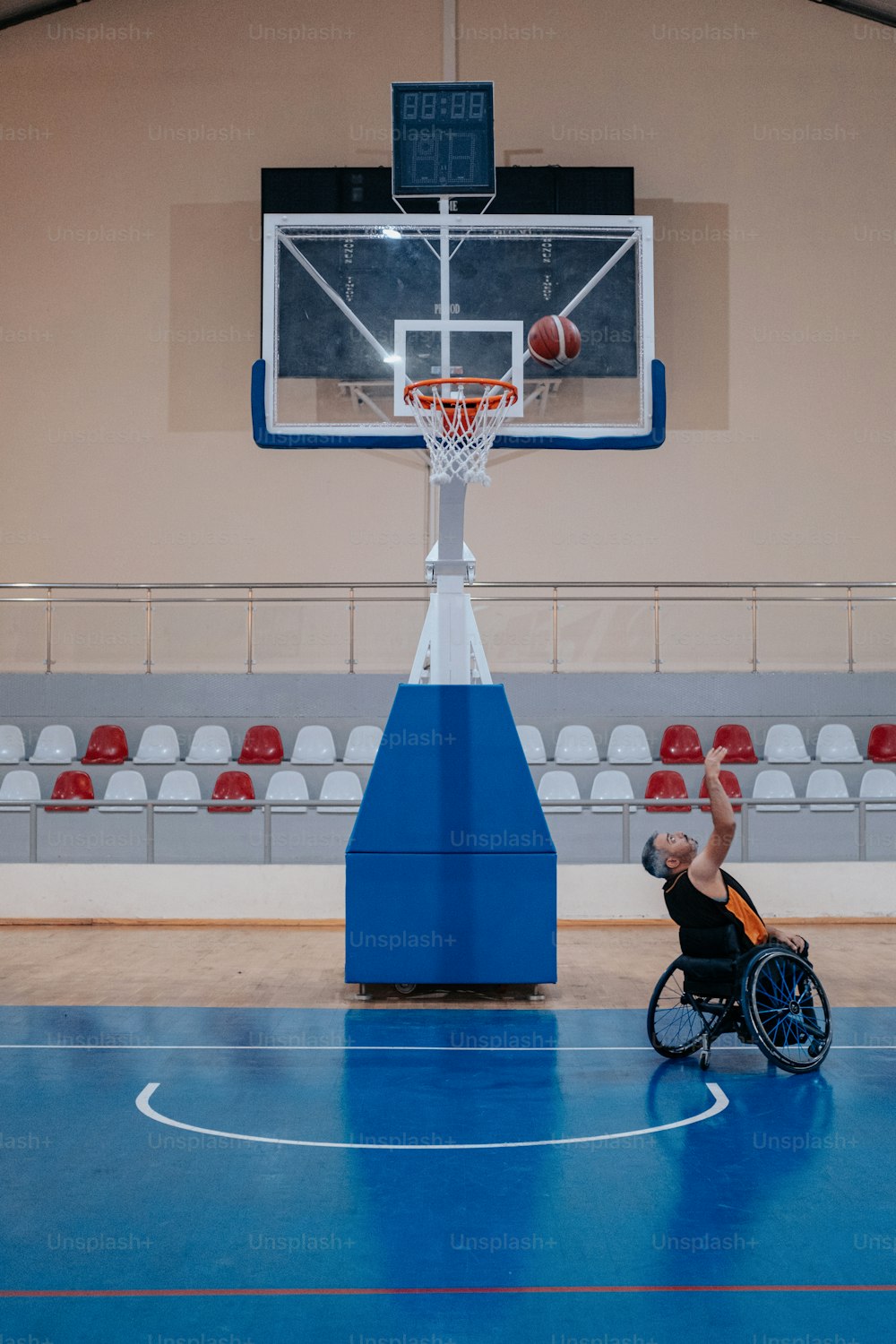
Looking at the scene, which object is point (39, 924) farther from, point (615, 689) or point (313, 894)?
point (615, 689)

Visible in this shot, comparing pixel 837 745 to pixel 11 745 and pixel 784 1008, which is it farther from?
pixel 11 745

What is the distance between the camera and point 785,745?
12.9 metres

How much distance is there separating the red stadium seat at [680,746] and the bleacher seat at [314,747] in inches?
137

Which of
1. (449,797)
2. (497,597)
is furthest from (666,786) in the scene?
(449,797)

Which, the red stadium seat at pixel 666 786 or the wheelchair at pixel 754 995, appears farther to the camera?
the red stadium seat at pixel 666 786

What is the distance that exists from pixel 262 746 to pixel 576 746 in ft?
10.7

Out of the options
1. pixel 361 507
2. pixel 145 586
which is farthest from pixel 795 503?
pixel 145 586

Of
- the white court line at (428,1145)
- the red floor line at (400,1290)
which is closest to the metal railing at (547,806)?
the white court line at (428,1145)

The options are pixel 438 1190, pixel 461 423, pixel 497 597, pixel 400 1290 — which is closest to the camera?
pixel 400 1290

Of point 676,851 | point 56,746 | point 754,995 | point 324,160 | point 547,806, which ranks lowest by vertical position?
point 754,995

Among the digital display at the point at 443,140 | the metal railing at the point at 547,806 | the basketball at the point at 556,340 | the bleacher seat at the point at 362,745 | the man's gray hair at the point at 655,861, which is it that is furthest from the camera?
the bleacher seat at the point at 362,745

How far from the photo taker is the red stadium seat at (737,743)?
12.7 m

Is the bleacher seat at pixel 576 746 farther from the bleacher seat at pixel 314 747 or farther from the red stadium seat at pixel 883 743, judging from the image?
the red stadium seat at pixel 883 743

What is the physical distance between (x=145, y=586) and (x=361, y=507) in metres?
2.95
